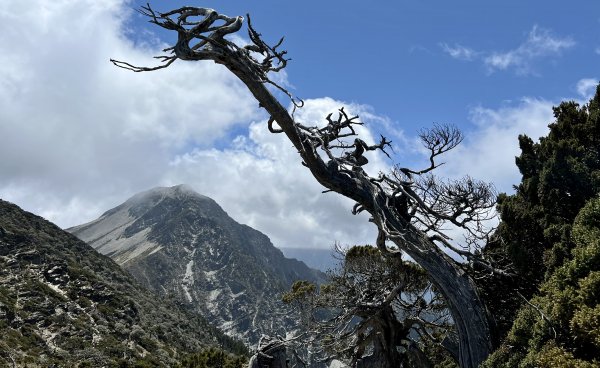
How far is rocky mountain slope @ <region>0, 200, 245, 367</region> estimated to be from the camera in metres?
61.6

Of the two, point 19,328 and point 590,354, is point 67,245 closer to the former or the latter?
point 19,328

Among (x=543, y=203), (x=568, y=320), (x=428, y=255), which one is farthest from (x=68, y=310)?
(x=568, y=320)

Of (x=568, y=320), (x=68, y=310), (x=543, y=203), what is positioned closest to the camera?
(x=568, y=320)

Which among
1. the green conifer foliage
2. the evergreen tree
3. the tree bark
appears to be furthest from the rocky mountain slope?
the green conifer foliage

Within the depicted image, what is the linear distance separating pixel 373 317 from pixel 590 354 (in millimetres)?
8310

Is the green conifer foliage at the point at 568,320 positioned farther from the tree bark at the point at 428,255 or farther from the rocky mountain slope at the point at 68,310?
the rocky mountain slope at the point at 68,310

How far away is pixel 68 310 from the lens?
7681 cm

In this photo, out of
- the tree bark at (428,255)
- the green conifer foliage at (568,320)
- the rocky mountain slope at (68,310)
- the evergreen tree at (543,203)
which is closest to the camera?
the green conifer foliage at (568,320)

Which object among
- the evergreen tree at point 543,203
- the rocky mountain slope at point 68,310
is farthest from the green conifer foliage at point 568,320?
the rocky mountain slope at point 68,310

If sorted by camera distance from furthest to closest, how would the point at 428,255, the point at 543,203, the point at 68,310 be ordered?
1. the point at 68,310
2. the point at 428,255
3. the point at 543,203

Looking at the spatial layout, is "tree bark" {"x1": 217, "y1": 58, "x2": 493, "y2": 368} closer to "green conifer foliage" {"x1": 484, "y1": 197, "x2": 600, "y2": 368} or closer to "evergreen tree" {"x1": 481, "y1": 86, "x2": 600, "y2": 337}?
"evergreen tree" {"x1": 481, "y1": 86, "x2": 600, "y2": 337}

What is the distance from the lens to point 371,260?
20266 millimetres

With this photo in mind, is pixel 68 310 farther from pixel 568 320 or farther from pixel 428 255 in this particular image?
pixel 568 320

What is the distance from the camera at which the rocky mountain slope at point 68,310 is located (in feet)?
202
